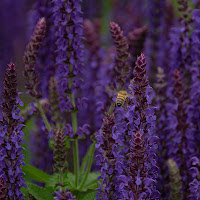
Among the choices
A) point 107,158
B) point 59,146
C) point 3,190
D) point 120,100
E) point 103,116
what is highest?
point 103,116

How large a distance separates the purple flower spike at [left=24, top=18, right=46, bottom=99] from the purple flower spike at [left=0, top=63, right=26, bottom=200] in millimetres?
488

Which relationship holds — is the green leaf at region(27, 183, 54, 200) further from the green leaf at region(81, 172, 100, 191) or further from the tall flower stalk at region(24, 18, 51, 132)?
the tall flower stalk at region(24, 18, 51, 132)

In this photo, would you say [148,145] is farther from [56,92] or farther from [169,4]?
[169,4]

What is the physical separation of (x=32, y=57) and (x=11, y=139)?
1.98 feet

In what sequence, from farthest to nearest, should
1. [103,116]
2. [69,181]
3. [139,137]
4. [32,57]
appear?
[103,116] < [69,181] < [32,57] < [139,137]

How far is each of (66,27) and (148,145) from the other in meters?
0.86

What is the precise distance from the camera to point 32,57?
2.16 m

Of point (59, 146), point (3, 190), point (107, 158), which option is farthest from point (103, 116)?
point (3, 190)

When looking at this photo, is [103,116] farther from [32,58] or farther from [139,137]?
[139,137]

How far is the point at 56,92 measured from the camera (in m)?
2.43

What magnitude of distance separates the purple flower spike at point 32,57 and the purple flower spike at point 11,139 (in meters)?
0.49

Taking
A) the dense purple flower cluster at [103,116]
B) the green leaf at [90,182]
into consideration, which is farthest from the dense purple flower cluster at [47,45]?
the green leaf at [90,182]

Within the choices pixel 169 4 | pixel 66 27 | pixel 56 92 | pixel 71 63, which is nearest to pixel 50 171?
pixel 56 92

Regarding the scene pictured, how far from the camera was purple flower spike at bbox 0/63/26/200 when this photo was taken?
1.65 m
